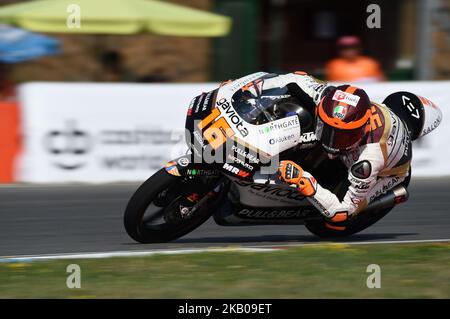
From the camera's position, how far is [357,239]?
27.7 feet

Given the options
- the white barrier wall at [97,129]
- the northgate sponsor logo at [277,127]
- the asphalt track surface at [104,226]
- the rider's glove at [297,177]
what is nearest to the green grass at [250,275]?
the rider's glove at [297,177]

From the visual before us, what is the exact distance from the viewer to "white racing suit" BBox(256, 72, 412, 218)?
7.59 meters

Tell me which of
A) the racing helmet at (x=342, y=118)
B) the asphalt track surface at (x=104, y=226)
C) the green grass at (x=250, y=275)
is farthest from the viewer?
the asphalt track surface at (x=104, y=226)

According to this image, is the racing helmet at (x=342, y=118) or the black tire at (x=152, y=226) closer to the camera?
the racing helmet at (x=342, y=118)

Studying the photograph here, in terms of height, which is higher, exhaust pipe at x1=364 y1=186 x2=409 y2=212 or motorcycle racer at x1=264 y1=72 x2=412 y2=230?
motorcycle racer at x1=264 y1=72 x2=412 y2=230

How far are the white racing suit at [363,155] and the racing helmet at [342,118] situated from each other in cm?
15

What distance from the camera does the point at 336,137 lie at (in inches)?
291

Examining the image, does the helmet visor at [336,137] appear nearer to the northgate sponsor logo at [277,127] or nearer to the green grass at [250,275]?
the northgate sponsor logo at [277,127]

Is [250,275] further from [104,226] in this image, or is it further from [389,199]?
[104,226]

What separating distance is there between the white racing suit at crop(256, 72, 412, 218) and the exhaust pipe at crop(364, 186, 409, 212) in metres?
0.15

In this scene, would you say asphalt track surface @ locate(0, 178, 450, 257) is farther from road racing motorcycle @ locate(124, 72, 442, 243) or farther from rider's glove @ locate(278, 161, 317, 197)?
rider's glove @ locate(278, 161, 317, 197)

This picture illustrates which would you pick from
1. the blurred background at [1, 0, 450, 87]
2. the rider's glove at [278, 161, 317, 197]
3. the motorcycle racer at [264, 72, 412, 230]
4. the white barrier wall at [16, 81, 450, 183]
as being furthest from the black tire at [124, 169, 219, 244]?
the blurred background at [1, 0, 450, 87]

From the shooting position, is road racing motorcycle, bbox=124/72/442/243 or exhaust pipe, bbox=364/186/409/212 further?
exhaust pipe, bbox=364/186/409/212

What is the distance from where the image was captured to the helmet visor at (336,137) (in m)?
7.36
